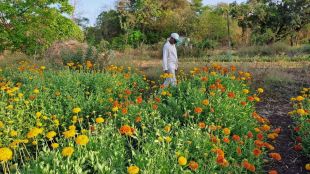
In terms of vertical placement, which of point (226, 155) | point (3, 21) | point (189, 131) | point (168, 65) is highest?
point (3, 21)

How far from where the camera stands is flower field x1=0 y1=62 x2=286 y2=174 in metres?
3.09

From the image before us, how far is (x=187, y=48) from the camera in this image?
65.2 ft

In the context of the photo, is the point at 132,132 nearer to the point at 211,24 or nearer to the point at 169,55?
the point at 169,55

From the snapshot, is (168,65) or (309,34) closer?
(168,65)

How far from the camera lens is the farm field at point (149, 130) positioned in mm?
3148

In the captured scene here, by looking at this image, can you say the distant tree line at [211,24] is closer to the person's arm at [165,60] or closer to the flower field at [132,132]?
the person's arm at [165,60]

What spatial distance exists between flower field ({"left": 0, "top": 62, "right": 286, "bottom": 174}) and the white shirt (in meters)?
0.88

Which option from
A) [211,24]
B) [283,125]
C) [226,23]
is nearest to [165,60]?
[283,125]

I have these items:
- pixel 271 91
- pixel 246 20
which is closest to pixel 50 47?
pixel 271 91

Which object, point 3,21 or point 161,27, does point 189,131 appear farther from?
point 161,27

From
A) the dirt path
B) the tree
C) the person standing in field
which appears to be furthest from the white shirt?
the tree

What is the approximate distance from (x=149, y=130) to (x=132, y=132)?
2.84ft

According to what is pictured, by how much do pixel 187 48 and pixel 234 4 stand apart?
46.3 ft

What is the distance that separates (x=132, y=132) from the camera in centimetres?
372
